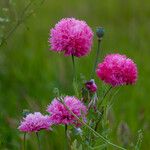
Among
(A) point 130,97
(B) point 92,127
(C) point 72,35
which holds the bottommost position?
(B) point 92,127

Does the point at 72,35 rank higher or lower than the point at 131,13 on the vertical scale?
lower

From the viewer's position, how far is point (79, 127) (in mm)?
2221

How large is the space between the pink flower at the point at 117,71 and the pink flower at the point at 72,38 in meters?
0.08

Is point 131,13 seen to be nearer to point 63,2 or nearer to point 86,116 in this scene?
point 63,2

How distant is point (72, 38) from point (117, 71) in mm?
A: 180

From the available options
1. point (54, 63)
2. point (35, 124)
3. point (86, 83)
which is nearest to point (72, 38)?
point (86, 83)

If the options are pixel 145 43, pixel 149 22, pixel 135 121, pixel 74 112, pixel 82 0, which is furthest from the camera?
pixel 82 0

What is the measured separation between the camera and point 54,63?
507 cm

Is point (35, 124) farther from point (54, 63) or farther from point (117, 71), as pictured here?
point (54, 63)

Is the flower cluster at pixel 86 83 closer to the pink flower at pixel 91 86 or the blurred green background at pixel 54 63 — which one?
the pink flower at pixel 91 86

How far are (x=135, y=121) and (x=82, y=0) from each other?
4125 millimetres

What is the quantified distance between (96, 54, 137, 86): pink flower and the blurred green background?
1.33 feet

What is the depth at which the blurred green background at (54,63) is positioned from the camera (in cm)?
362

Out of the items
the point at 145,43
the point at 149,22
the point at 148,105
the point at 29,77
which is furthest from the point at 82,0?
the point at 148,105
